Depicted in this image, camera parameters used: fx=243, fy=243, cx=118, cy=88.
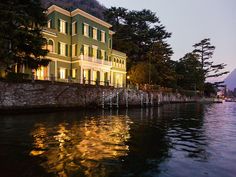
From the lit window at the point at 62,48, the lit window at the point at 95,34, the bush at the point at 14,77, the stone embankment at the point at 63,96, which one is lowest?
the stone embankment at the point at 63,96

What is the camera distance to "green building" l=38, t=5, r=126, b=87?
3750 centimetres

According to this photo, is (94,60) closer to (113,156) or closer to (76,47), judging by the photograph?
(76,47)

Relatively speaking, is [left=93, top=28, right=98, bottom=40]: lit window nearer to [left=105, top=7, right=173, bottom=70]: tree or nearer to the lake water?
[left=105, top=7, right=173, bottom=70]: tree

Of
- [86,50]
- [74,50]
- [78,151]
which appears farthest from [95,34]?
[78,151]

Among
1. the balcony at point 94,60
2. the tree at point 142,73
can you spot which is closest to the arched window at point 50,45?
the balcony at point 94,60

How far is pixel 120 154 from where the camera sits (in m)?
9.21

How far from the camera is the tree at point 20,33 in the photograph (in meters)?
22.7

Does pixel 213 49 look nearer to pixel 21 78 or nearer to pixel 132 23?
pixel 132 23

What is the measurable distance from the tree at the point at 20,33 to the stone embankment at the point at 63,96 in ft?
8.46

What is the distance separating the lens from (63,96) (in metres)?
30.0

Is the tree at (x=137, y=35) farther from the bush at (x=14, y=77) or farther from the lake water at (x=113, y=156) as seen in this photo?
the lake water at (x=113, y=156)

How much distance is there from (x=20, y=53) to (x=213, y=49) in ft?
253

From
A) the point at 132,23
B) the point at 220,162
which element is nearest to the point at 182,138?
the point at 220,162

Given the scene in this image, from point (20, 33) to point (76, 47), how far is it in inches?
646
